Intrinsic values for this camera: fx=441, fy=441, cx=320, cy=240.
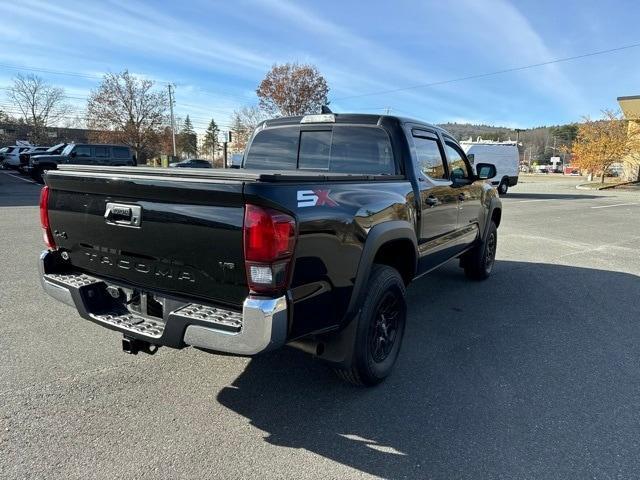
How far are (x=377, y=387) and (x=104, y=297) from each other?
6.64ft

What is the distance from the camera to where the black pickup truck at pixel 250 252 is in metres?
2.28

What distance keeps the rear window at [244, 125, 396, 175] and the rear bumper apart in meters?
2.03

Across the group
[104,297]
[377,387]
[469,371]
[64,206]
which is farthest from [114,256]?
[469,371]

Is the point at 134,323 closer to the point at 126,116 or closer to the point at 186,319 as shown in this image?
the point at 186,319

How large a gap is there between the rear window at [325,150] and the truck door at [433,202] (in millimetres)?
364

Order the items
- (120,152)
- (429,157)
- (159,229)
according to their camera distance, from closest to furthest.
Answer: (159,229)
(429,157)
(120,152)

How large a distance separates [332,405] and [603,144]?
40.1 meters

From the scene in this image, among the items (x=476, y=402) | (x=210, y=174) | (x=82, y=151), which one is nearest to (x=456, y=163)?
(x=476, y=402)

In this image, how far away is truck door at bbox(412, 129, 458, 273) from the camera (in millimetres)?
4000

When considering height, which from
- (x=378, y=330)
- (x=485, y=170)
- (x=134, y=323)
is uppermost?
(x=485, y=170)

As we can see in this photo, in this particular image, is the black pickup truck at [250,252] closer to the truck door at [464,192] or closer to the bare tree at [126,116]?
the truck door at [464,192]

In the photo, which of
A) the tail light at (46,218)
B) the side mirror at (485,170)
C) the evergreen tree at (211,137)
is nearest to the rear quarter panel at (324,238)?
the tail light at (46,218)

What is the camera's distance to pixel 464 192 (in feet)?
16.5

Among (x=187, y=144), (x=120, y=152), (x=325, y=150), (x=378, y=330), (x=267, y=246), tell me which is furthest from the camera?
(x=187, y=144)
